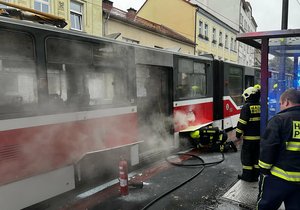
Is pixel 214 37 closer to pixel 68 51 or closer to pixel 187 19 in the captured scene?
pixel 187 19

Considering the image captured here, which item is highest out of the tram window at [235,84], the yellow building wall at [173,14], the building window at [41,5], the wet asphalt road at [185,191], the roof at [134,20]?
the yellow building wall at [173,14]

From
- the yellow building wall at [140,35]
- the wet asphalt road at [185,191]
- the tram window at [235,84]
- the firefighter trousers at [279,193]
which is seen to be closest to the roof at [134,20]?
the yellow building wall at [140,35]

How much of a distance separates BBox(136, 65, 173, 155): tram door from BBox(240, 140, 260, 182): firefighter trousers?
8.24ft

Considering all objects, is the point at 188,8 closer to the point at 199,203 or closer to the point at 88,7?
the point at 88,7

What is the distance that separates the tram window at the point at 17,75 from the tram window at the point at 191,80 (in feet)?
14.2

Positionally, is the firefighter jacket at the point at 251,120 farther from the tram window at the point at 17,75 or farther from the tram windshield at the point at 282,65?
the tram window at the point at 17,75

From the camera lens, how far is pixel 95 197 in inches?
194

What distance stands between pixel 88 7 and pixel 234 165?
11.2 metres

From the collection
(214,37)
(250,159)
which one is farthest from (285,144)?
(214,37)

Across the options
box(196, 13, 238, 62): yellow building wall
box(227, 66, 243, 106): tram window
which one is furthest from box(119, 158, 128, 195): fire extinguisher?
A: box(196, 13, 238, 62): yellow building wall

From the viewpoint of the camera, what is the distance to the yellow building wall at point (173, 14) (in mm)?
25938

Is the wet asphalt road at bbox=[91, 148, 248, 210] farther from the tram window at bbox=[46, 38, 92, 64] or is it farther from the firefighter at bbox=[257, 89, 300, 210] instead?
the tram window at bbox=[46, 38, 92, 64]

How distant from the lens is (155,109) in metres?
7.47

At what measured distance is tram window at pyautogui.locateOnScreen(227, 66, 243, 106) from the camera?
35.2 ft
